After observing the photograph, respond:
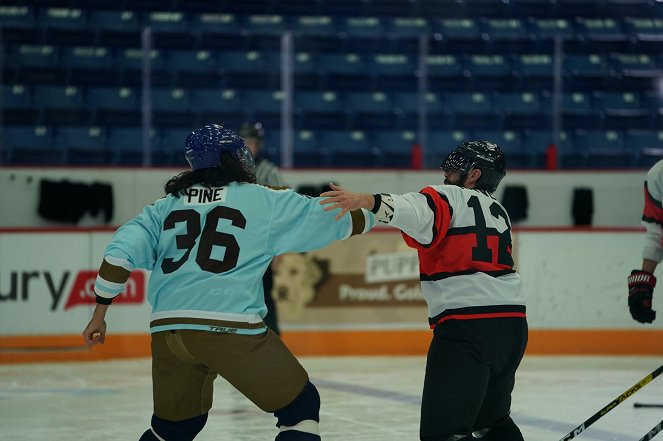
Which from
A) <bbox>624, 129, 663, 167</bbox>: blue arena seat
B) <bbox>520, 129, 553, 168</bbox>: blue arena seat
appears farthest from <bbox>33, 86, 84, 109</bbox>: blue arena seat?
<bbox>624, 129, 663, 167</bbox>: blue arena seat

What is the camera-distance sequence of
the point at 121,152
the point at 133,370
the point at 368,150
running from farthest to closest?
the point at 368,150, the point at 121,152, the point at 133,370

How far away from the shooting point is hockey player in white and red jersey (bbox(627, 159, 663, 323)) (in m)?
4.33

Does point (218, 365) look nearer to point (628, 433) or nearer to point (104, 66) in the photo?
point (628, 433)

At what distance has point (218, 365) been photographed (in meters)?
2.94

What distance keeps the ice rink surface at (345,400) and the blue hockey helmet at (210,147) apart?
1845 millimetres

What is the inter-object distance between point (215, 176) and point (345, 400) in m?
3.01

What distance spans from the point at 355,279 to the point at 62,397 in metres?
2.83

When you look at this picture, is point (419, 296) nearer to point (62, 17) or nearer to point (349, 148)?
point (349, 148)

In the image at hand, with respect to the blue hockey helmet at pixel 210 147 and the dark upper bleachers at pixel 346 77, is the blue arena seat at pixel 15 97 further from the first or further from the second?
the blue hockey helmet at pixel 210 147

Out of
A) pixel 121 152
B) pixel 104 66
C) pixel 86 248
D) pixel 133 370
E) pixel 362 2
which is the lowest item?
pixel 133 370

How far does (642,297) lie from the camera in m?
4.42

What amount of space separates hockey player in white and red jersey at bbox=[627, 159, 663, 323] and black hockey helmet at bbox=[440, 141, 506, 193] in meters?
1.13

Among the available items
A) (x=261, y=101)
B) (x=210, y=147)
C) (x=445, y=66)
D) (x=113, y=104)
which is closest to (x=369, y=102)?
(x=445, y=66)

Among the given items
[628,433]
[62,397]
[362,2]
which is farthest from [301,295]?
[362,2]
